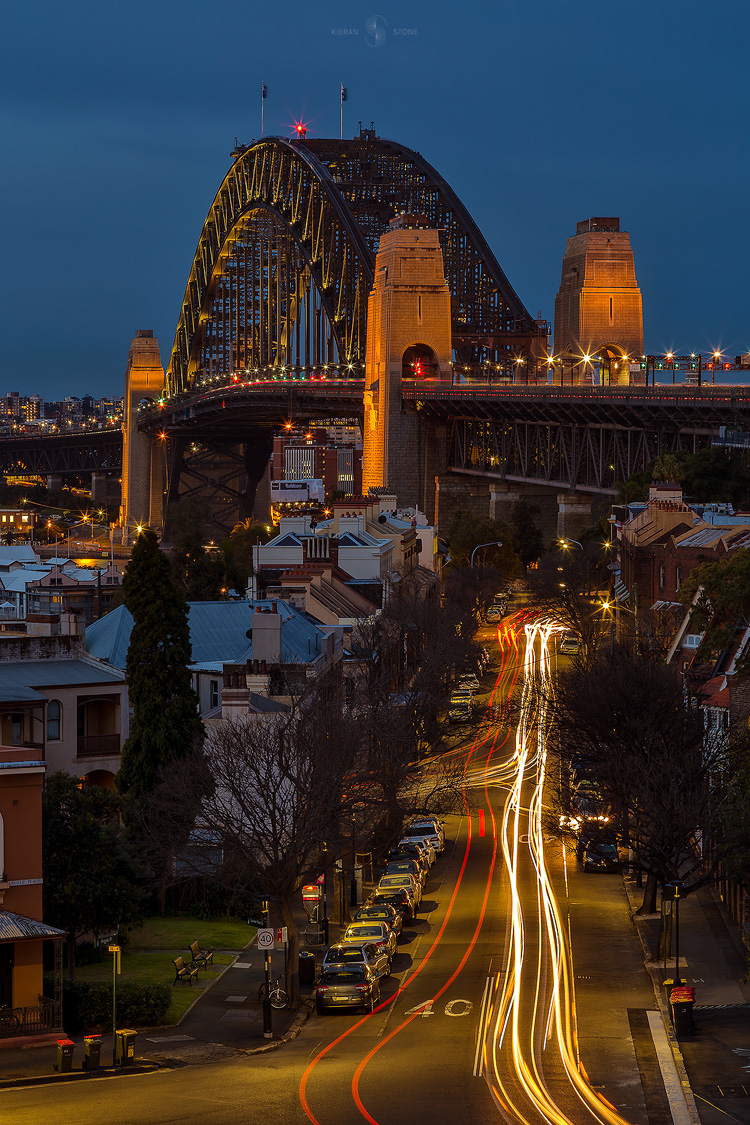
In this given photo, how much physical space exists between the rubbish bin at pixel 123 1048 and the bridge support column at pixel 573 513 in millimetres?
96520

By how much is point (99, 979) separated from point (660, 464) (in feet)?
224

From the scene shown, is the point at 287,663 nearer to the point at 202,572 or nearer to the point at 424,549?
the point at 202,572

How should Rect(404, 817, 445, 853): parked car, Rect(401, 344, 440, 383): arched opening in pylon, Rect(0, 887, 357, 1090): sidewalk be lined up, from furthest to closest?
Rect(401, 344, 440, 383): arched opening in pylon
Rect(404, 817, 445, 853): parked car
Rect(0, 887, 357, 1090): sidewalk

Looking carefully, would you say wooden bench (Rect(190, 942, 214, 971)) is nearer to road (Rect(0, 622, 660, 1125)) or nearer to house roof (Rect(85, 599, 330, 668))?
road (Rect(0, 622, 660, 1125))

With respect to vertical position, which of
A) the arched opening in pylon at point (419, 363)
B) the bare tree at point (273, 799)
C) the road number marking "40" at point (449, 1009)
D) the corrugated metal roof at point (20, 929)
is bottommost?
the road number marking "40" at point (449, 1009)

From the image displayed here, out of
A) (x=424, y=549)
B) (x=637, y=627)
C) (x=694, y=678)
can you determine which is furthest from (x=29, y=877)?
(x=424, y=549)

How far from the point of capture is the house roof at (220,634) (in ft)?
194

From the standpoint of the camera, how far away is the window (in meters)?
47.8

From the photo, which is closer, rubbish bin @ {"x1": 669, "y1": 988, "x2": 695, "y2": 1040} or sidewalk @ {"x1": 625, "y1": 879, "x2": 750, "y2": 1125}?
sidewalk @ {"x1": 625, "y1": 879, "x2": 750, "y2": 1125}

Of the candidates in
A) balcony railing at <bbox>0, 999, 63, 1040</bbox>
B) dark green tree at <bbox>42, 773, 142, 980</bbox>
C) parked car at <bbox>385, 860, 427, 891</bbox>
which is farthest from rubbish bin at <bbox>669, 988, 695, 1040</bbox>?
parked car at <bbox>385, 860, 427, 891</bbox>

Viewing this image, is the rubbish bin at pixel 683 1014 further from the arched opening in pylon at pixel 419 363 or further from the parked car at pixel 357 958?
the arched opening in pylon at pixel 419 363

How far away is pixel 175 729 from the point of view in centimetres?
4516

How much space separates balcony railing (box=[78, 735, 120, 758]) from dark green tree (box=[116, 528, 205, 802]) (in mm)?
2547

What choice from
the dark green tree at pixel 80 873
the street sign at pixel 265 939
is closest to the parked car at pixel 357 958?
the street sign at pixel 265 939
